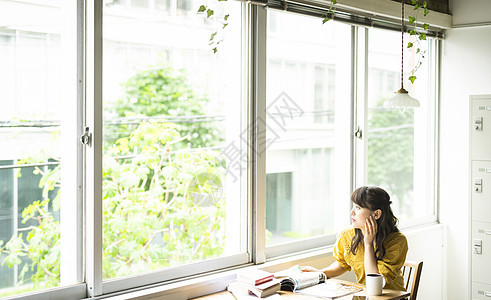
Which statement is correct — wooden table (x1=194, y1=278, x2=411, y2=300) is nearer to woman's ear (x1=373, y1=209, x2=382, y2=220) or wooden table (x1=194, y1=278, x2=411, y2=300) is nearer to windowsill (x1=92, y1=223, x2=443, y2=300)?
windowsill (x1=92, y1=223, x2=443, y2=300)

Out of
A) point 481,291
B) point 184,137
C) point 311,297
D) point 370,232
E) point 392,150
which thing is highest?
point 184,137

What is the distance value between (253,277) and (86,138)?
1.05m

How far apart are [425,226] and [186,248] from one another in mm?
1907

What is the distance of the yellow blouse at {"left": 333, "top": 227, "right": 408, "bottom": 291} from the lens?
2.81 meters

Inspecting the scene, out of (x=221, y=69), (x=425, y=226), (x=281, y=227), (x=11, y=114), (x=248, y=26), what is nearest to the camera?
(x=11, y=114)

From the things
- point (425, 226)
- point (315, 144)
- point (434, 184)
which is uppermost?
point (315, 144)

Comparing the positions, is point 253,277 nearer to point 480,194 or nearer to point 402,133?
point 480,194

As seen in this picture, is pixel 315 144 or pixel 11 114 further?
pixel 315 144

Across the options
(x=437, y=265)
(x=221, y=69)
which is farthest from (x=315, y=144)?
(x=437, y=265)

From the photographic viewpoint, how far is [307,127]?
397cm

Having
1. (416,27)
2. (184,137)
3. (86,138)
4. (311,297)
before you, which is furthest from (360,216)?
(416,27)

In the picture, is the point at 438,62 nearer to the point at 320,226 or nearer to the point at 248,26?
the point at 320,226

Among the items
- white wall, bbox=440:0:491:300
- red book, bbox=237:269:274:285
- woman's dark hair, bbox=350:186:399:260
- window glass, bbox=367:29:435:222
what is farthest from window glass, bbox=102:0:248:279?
white wall, bbox=440:0:491:300

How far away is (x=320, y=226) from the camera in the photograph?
3941 millimetres
